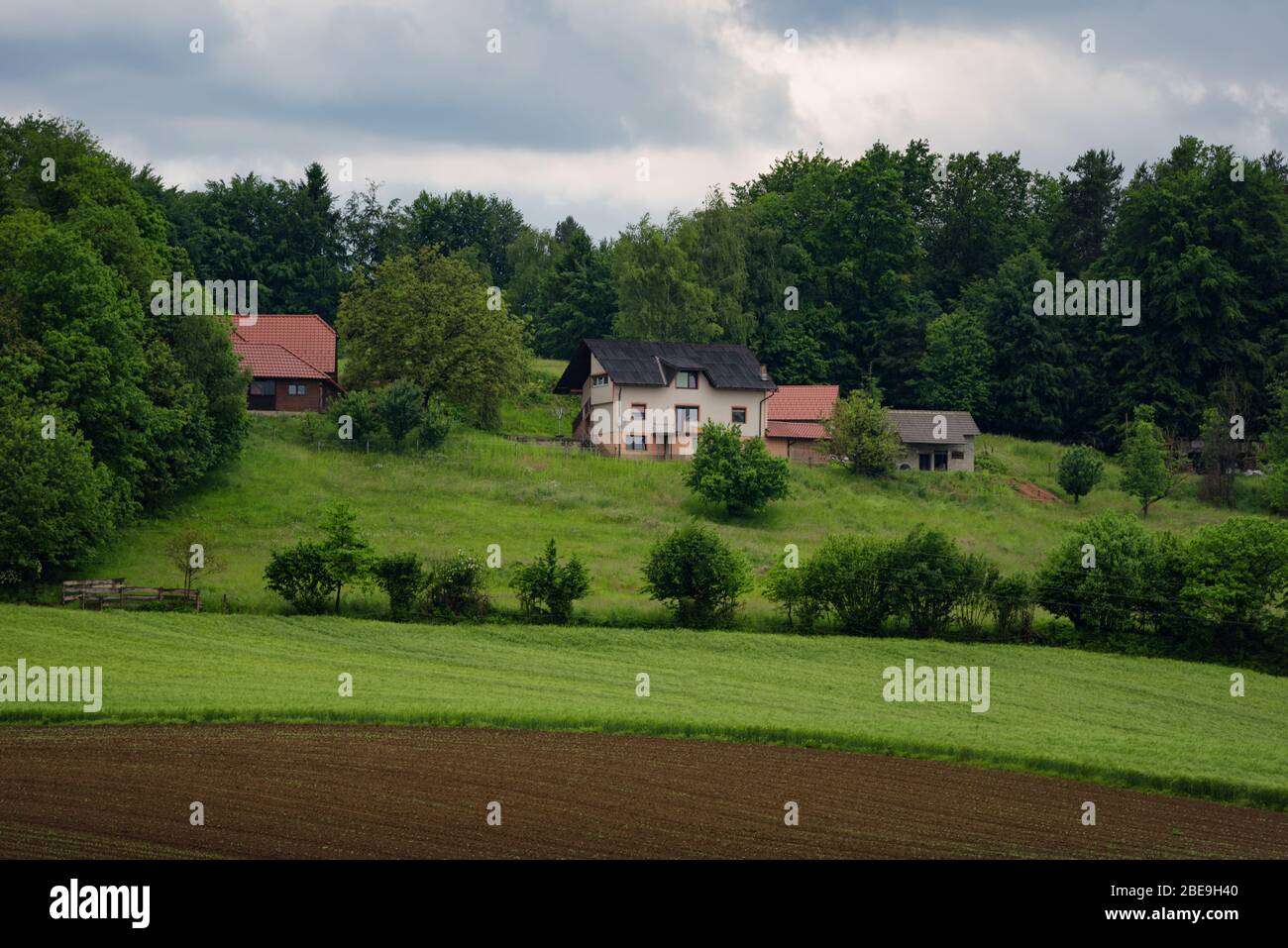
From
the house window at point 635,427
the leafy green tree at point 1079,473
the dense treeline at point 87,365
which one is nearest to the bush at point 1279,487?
the leafy green tree at point 1079,473

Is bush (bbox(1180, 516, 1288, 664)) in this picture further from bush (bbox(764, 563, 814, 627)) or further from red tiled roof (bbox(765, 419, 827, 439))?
red tiled roof (bbox(765, 419, 827, 439))

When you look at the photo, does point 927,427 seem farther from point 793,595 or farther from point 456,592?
point 456,592

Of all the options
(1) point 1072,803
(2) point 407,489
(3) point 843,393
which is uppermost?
(3) point 843,393

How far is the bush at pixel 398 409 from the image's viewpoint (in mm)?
76312

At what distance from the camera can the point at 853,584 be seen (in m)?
52.1

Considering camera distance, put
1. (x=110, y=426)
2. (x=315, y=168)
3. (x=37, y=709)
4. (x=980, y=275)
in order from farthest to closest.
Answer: (x=315, y=168) < (x=980, y=275) < (x=110, y=426) < (x=37, y=709)

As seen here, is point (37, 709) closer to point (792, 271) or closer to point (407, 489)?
point (407, 489)

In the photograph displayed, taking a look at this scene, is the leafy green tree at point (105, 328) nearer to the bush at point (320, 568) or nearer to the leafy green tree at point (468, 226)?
the bush at point (320, 568)

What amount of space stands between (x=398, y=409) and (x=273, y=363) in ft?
45.1

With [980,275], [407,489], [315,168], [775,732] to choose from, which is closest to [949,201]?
[980,275]

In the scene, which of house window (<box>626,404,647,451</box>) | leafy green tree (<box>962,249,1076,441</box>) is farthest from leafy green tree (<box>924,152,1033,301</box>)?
house window (<box>626,404,647,451</box>)

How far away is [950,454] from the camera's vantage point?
90.0m

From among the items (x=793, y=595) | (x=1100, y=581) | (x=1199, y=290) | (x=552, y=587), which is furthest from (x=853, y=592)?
(x=1199, y=290)
